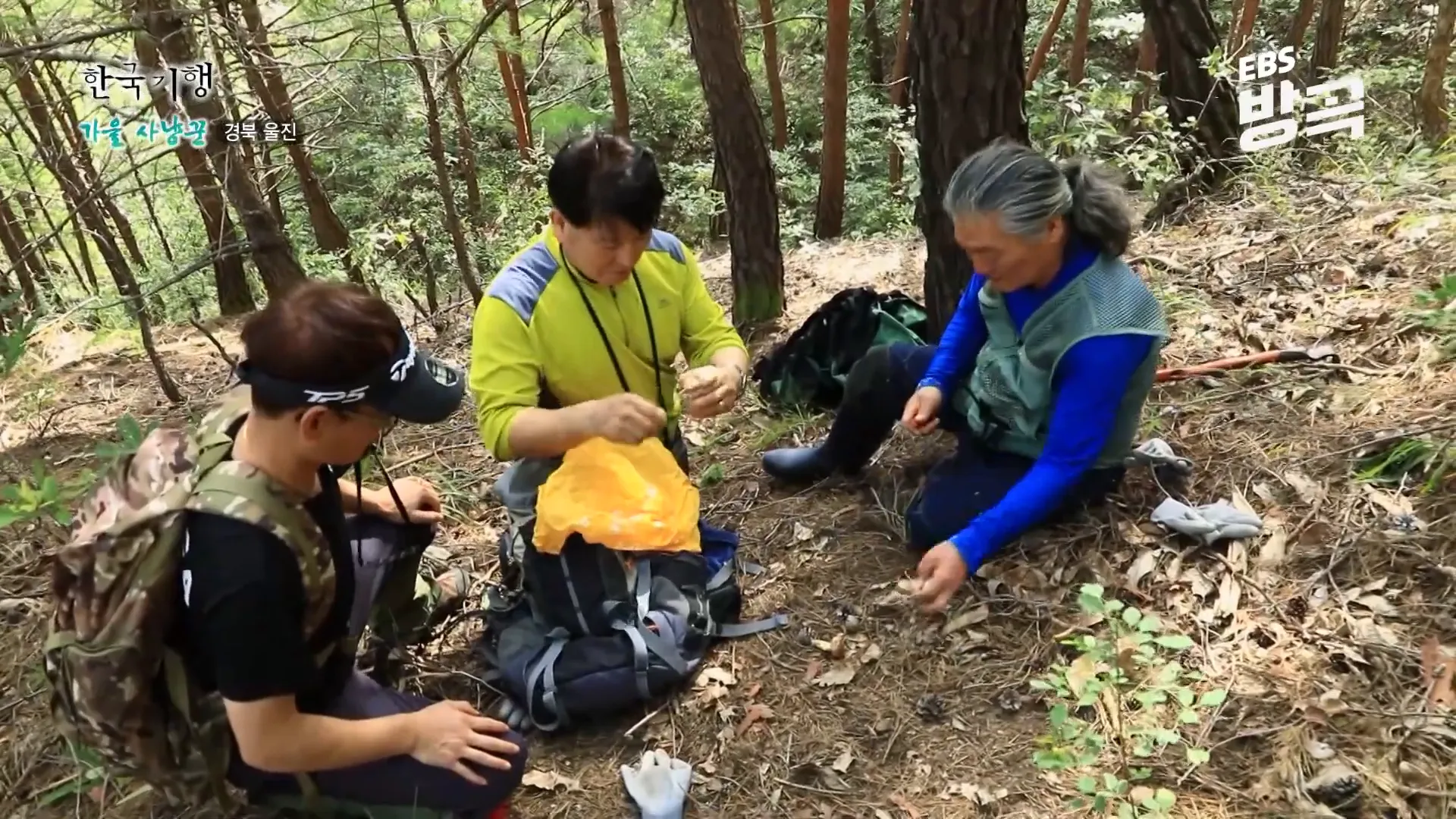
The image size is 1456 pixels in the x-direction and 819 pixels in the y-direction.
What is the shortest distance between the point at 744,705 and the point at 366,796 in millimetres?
979

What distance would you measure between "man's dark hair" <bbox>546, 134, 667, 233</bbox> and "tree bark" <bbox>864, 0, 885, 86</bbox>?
515 inches

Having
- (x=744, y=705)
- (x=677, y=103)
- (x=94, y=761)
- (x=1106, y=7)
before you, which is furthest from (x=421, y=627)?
(x=1106, y=7)

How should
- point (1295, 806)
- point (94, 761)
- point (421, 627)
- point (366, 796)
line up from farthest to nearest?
point (421, 627) < point (94, 761) < point (366, 796) < point (1295, 806)

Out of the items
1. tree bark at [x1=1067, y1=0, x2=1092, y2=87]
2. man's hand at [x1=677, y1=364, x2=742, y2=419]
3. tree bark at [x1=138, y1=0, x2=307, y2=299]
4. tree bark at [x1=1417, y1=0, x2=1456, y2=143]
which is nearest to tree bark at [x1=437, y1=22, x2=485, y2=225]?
tree bark at [x1=138, y1=0, x2=307, y2=299]

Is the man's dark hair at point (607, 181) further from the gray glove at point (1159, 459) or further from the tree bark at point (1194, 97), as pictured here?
the tree bark at point (1194, 97)

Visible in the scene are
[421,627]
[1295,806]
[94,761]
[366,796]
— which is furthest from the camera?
[421,627]

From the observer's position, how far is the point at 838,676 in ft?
8.38

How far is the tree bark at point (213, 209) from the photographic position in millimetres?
4137

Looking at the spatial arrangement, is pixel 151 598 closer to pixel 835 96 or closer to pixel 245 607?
pixel 245 607

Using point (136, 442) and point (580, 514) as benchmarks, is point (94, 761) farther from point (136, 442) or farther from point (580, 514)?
point (580, 514)

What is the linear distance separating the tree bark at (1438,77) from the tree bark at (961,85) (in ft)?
14.3

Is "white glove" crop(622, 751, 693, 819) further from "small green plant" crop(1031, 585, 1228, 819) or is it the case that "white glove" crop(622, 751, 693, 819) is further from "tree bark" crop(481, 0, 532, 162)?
"tree bark" crop(481, 0, 532, 162)

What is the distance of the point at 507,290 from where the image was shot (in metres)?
2.56

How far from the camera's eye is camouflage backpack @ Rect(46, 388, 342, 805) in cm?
167
